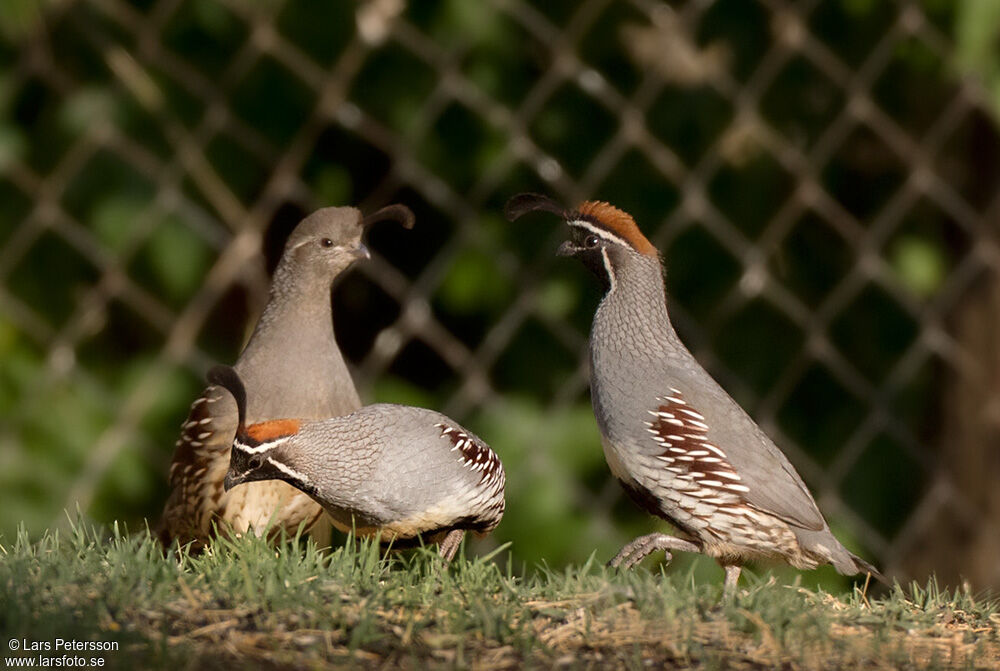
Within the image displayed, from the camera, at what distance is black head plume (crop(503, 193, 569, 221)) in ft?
12.6

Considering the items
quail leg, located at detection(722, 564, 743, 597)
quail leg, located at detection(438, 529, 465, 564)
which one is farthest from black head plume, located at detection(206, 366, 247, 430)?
quail leg, located at detection(722, 564, 743, 597)

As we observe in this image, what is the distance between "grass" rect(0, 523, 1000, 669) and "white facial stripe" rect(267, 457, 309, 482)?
0.18m

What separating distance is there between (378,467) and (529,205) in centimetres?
96

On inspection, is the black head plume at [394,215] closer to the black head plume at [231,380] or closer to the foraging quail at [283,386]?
the foraging quail at [283,386]

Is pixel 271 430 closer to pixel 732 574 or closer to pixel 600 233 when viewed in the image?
pixel 600 233

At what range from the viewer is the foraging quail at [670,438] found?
3.59m

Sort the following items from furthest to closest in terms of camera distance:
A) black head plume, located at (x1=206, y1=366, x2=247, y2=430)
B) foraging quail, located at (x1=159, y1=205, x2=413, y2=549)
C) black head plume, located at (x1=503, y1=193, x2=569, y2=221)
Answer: black head plume, located at (x1=503, y1=193, x2=569, y2=221), foraging quail, located at (x1=159, y1=205, x2=413, y2=549), black head plume, located at (x1=206, y1=366, x2=247, y2=430)

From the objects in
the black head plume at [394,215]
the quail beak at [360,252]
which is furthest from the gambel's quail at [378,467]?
the black head plume at [394,215]

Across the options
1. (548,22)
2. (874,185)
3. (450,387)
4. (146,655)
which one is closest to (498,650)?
(146,655)

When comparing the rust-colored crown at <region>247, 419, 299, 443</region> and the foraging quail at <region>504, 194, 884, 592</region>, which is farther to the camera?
the foraging quail at <region>504, 194, 884, 592</region>

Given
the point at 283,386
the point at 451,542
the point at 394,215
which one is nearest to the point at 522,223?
the point at 394,215

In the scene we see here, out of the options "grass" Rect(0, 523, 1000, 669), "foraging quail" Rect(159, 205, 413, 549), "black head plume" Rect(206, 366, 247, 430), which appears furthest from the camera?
"foraging quail" Rect(159, 205, 413, 549)

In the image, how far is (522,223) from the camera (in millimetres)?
5266

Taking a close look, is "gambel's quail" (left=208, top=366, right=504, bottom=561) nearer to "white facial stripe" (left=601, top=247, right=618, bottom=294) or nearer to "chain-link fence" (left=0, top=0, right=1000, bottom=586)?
"white facial stripe" (left=601, top=247, right=618, bottom=294)
